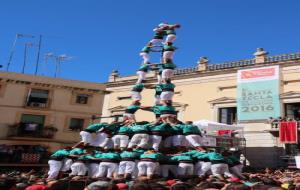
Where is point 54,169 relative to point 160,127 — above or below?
below

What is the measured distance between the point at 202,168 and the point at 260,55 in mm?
17641

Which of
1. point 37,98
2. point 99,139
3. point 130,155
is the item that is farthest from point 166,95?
point 37,98

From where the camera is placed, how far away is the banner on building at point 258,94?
23969 mm

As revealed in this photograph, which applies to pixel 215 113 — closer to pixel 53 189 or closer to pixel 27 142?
pixel 27 142

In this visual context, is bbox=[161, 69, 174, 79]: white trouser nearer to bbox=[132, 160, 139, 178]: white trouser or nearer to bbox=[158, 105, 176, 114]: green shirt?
bbox=[158, 105, 176, 114]: green shirt

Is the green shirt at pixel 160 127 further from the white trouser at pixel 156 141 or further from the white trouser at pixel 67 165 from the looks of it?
the white trouser at pixel 67 165

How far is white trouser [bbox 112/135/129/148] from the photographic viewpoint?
38.3 feet

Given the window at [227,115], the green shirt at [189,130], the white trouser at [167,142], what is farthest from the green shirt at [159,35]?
the window at [227,115]

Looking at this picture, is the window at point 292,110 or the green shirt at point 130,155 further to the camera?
the window at point 292,110

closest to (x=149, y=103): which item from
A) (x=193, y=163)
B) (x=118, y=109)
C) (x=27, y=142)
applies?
(x=118, y=109)

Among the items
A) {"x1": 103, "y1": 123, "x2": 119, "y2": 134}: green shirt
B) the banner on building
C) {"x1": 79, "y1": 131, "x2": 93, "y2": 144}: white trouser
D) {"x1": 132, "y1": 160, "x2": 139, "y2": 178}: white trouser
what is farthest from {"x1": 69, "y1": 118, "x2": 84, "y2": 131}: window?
{"x1": 132, "y1": 160, "x2": 139, "y2": 178}: white trouser

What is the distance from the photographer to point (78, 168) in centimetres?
1086

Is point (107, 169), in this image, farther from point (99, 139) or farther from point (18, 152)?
point (18, 152)

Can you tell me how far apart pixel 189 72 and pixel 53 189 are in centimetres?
2451
